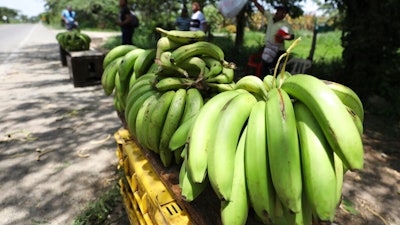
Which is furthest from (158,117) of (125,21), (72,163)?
(125,21)

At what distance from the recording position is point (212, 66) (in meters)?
1.67

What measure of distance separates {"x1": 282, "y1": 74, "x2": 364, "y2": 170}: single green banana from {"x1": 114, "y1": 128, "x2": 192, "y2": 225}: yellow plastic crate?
2.31ft

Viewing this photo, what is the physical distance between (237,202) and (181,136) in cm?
44

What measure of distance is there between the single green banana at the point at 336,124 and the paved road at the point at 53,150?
2315 mm

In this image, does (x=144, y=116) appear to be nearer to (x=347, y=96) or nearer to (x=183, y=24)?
(x=347, y=96)

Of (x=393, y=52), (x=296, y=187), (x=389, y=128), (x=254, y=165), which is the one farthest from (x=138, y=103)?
(x=393, y=52)

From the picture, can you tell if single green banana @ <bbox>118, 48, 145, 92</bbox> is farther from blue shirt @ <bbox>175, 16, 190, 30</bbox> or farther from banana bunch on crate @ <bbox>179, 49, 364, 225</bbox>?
blue shirt @ <bbox>175, 16, 190, 30</bbox>

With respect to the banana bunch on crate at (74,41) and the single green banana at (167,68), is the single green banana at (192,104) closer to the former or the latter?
the single green banana at (167,68)

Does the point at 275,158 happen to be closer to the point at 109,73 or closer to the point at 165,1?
the point at 109,73

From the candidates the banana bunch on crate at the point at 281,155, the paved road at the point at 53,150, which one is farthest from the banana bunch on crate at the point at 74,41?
the banana bunch on crate at the point at 281,155

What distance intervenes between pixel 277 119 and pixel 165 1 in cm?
Result: 1364

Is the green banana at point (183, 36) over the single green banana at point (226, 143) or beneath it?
over

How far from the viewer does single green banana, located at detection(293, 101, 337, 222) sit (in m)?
0.91

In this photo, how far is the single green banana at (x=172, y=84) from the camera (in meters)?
1.53
